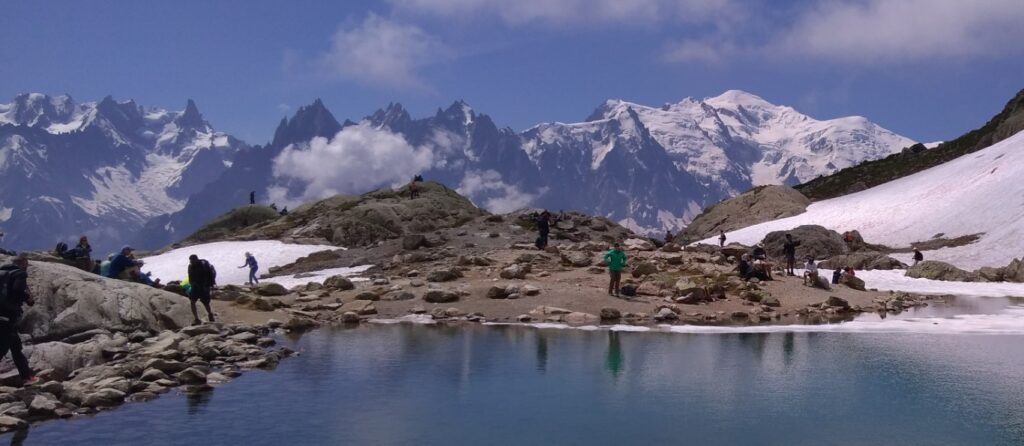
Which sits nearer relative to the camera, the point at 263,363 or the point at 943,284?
the point at 263,363

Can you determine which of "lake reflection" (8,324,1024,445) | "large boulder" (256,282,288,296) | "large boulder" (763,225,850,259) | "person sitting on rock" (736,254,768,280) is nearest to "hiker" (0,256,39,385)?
"lake reflection" (8,324,1024,445)

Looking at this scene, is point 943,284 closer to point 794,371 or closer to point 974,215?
point 974,215

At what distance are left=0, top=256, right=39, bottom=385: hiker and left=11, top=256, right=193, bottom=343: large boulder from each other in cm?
357

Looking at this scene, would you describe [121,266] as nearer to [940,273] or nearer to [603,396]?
[603,396]

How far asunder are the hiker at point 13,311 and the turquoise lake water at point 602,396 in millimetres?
2775

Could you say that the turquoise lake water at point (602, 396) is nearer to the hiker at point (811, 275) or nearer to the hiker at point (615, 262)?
the hiker at point (615, 262)

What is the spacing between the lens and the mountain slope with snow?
5794 cm

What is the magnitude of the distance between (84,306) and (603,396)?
13920 mm

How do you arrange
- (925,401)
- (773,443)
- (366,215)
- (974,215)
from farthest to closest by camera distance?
(974,215) → (366,215) → (925,401) → (773,443)

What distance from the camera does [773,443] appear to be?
1527 centimetres

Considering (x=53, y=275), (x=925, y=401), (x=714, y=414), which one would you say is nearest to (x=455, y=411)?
(x=714, y=414)

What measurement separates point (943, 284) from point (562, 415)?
3622 cm

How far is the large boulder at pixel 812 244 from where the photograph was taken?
55.9 meters

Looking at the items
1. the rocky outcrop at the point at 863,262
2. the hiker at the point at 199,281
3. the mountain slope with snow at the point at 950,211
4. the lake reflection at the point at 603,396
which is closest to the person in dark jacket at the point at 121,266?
the hiker at the point at 199,281
